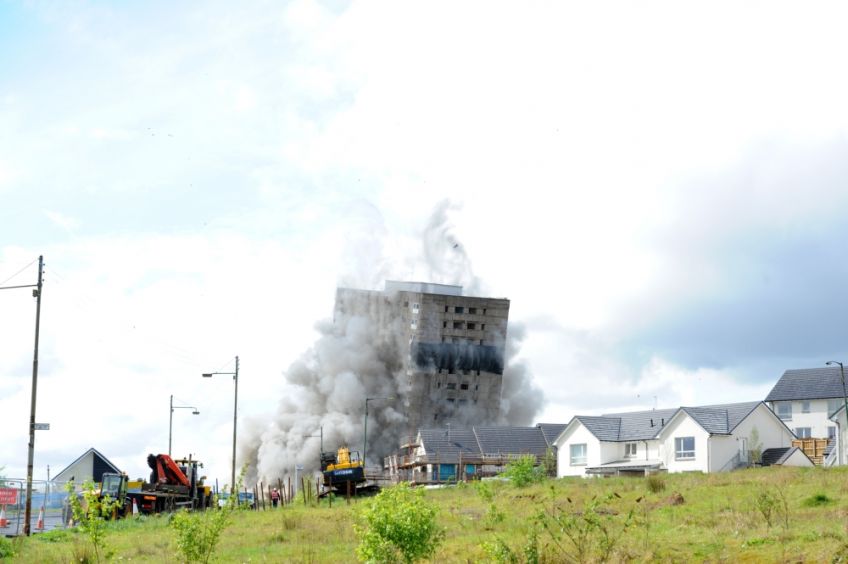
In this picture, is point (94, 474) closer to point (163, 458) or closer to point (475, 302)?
point (163, 458)

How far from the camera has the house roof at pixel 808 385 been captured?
9206cm

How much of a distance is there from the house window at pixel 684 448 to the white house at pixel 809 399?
25.1m

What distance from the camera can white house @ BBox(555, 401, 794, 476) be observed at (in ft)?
224

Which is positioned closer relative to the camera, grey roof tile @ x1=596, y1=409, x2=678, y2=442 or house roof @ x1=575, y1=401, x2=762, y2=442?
house roof @ x1=575, y1=401, x2=762, y2=442

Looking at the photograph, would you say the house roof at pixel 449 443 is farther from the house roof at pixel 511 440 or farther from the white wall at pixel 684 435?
the white wall at pixel 684 435

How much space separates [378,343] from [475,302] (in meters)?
13.0

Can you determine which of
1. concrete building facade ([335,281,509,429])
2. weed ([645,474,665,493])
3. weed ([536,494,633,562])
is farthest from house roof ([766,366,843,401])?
weed ([536,494,633,562])

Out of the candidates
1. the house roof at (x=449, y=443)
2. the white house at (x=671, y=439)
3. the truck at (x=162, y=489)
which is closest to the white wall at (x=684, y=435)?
the white house at (x=671, y=439)

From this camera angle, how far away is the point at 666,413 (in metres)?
74.5

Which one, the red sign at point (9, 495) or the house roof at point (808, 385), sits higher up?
the house roof at point (808, 385)

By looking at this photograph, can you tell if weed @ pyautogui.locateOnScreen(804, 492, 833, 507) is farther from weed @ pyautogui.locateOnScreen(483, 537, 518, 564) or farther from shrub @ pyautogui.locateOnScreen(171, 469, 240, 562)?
shrub @ pyautogui.locateOnScreen(171, 469, 240, 562)

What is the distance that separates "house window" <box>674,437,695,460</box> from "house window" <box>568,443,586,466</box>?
8.37 m

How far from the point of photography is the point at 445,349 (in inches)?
4673

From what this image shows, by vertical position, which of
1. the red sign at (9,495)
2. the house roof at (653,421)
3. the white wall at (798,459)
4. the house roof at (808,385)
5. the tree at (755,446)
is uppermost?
the house roof at (808,385)
